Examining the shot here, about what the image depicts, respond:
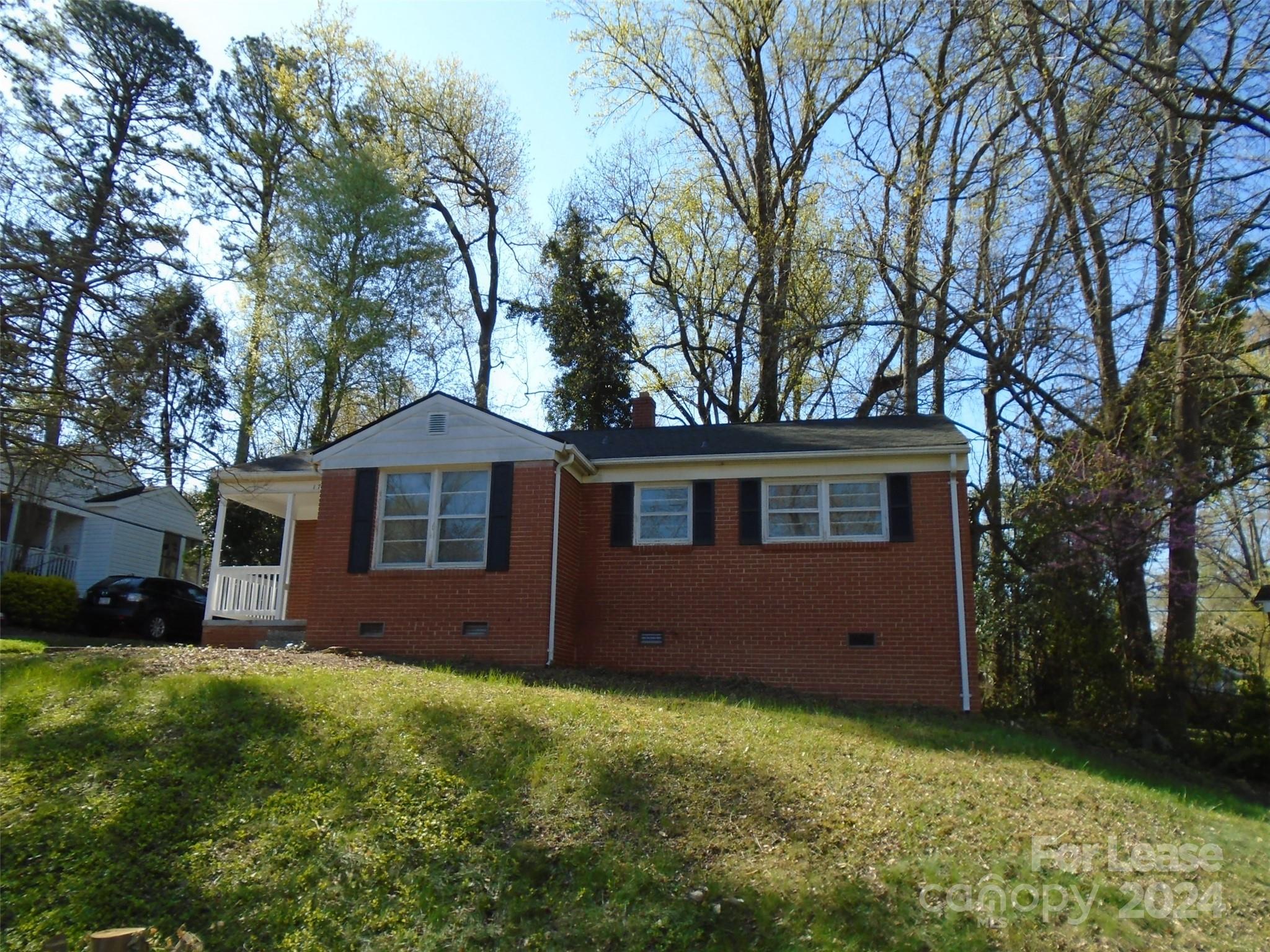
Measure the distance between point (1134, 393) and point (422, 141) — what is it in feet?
72.7

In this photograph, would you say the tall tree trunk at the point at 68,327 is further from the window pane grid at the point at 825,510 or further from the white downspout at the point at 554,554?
the window pane grid at the point at 825,510

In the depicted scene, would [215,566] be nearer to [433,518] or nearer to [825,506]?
[433,518]

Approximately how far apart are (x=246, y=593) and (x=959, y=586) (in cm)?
1162

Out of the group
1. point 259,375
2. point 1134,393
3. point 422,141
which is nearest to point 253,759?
point 1134,393

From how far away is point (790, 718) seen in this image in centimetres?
1002

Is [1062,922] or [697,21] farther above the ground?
[697,21]

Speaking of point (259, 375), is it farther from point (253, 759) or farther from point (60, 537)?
point (253, 759)

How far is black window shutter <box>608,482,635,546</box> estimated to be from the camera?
14.2 m

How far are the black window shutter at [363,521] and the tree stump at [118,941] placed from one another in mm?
9146

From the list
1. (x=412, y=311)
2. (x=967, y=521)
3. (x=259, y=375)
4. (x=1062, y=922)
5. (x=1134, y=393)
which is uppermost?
(x=412, y=311)

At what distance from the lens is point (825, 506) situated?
13.5m

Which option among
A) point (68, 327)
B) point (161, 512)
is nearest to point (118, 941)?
point (68, 327)

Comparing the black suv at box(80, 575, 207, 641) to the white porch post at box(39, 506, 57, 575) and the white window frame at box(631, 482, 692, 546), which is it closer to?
the white porch post at box(39, 506, 57, 575)

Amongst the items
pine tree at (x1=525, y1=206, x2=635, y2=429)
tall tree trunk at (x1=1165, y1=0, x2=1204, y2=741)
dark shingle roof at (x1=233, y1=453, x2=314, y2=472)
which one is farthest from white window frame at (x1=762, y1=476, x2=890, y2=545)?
pine tree at (x1=525, y1=206, x2=635, y2=429)
